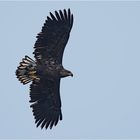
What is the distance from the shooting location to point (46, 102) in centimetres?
2461

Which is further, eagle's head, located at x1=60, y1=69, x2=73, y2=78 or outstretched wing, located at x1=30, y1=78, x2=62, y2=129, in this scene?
outstretched wing, located at x1=30, y1=78, x2=62, y2=129

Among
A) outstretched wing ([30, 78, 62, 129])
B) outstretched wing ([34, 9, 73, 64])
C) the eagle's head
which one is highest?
outstretched wing ([34, 9, 73, 64])

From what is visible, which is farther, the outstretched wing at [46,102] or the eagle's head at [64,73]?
the outstretched wing at [46,102]

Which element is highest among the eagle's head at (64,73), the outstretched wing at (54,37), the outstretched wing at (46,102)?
the outstretched wing at (54,37)

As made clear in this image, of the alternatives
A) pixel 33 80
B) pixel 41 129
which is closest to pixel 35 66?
pixel 33 80

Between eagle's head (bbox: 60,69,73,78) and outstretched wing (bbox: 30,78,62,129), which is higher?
eagle's head (bbox: 60,69,73,78)

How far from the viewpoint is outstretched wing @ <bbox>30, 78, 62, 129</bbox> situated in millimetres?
24141

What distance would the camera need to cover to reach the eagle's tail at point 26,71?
2370 centimetres

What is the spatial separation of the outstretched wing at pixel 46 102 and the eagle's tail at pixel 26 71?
27 cm

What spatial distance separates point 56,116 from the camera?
2450 cm

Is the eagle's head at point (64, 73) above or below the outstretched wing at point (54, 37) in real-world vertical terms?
below

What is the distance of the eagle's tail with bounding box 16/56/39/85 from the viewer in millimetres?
23703

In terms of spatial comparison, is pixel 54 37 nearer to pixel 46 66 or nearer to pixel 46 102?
pixel 46 66

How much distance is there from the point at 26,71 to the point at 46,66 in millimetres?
613
